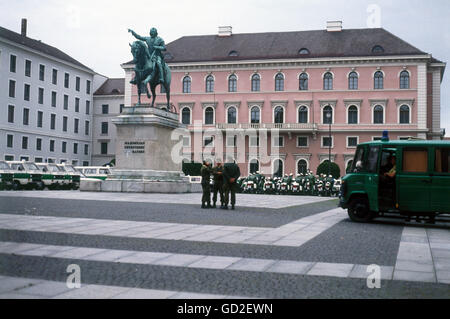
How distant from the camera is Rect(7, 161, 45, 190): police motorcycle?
30806mm

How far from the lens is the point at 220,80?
6506cm

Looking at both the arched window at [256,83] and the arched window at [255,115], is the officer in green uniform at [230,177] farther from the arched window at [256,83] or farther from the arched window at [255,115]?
the arched window at [256,83]

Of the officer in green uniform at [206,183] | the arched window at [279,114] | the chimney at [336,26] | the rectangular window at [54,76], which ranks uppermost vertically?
the chimney at [336,26]

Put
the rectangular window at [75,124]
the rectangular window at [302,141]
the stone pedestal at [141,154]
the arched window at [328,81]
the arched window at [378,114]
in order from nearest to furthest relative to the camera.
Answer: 1. the stone pedestal at [141,154]
2. the arched window at [378,114]
3. the arched window at [328,81]
4. the rectangular window at [302,141]
5. the rectangular window at [75,124]

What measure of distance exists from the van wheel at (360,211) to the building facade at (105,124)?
64.8 metres

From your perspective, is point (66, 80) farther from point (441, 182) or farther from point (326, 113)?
point (441, 182)

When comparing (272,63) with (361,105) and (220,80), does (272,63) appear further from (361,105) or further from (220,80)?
(361,105)

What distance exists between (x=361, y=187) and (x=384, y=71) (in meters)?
49.2

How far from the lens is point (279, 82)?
208 feet

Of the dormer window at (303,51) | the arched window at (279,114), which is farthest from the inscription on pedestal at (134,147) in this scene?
the dormer window at (303,51)

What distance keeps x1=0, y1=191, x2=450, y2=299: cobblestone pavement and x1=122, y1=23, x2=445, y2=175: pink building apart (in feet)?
160

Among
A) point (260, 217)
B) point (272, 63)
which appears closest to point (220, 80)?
point (272, 63)

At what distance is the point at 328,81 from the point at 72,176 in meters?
37.0

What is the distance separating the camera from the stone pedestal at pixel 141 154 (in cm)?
2508
